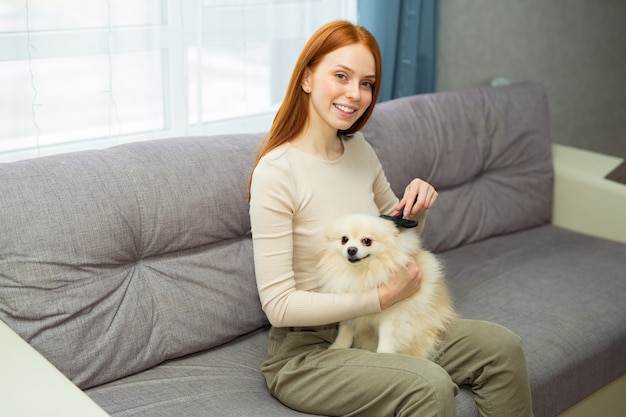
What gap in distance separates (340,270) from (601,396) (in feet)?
3.30

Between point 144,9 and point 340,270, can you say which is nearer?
point 340,270

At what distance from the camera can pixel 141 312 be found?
6.21 feet

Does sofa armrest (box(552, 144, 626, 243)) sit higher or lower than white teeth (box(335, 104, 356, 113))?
lower

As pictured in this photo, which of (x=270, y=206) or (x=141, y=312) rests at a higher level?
(x=270, y=206)

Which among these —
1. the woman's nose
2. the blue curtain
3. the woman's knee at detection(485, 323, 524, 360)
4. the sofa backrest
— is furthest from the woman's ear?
the blue curtain

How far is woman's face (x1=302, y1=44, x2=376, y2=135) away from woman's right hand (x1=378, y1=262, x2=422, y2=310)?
14.5 inches

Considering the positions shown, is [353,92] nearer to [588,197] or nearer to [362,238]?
[362,238]

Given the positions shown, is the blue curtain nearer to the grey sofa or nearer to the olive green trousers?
the grey sofa

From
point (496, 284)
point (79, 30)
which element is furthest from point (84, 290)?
point (496, 284)

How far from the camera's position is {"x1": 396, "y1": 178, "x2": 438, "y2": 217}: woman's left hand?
6.19 feet

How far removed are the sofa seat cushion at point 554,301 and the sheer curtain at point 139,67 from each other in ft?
2.96

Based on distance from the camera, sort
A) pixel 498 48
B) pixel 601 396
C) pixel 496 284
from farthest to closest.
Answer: pixel 498 48 < pixel 496 284 < pixel 601 396

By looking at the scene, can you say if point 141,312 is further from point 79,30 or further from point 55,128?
point 79,30

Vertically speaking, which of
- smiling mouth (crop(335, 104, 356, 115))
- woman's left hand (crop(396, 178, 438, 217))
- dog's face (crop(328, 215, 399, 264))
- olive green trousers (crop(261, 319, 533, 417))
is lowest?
olive green trousers (crop(261, 319, 533, 417))
